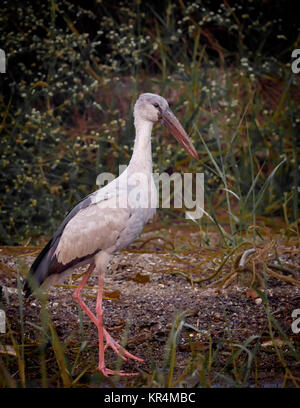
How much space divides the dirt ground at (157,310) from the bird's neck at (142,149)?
0.79 metres

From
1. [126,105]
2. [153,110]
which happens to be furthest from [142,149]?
[126,105]

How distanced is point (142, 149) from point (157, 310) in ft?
2.94

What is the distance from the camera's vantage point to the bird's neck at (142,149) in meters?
3.30

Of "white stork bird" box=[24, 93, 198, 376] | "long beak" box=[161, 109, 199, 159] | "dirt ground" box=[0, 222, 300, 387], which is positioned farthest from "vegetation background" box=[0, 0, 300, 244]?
"white stork bird" box=[24, 93, 198, 376]

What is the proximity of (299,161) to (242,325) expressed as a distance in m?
2.38

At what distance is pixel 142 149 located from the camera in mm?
3336

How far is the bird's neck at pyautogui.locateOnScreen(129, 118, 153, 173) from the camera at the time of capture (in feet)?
10.8

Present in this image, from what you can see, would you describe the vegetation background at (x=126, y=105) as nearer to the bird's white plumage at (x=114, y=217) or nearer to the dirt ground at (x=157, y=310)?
the dirt ground at (x=157, y=310)

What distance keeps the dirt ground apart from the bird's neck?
79 cm

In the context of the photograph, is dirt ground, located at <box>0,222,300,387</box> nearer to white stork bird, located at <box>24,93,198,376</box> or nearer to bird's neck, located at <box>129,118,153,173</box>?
white stork bird, located at <box>24,93,198,376</box>

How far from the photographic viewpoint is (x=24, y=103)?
5.20m

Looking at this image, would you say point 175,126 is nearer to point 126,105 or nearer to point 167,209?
point 167,209

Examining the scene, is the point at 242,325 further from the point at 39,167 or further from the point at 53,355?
the point at 39,167

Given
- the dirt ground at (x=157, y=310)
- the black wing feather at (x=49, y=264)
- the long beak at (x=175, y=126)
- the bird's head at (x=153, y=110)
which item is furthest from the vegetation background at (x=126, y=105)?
the black wing feather at (x=49, y=264)
